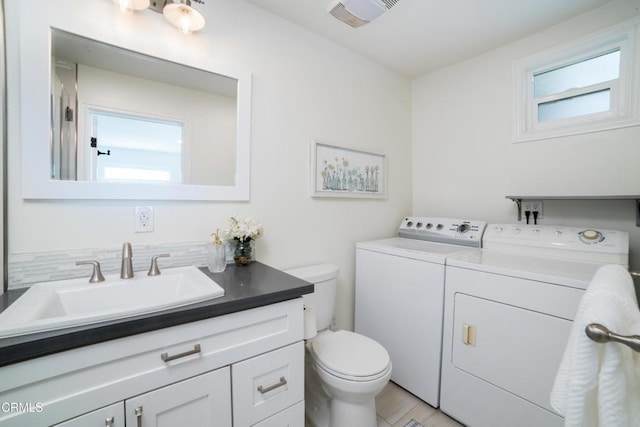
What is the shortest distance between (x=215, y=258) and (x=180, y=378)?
578 mm

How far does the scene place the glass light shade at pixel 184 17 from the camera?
1.27 metres

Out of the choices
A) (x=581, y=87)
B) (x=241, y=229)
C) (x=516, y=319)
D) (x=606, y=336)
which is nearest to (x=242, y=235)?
(x=241, y=229)

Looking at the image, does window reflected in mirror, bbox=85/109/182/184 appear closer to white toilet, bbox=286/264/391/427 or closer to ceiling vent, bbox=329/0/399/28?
white toilet, bbox=286/264/391/427

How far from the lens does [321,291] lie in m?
1.67

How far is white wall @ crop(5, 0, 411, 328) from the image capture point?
114 centimetres

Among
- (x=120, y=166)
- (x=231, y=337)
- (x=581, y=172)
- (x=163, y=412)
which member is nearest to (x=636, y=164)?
(x=581, y=172)

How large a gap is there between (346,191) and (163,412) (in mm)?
1630

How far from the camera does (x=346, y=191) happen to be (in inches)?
81.9

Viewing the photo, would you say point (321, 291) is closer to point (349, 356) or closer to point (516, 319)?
point (349, 356)

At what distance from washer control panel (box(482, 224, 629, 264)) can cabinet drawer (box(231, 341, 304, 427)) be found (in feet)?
5.03

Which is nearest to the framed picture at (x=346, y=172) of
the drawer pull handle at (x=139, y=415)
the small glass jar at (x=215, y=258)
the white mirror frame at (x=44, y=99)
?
the small glass jar at (x=215, y=258)

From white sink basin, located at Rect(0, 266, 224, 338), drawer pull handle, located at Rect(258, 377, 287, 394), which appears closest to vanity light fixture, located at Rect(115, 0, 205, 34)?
white sink basin, located at Rect(0, 266, 224, 338)

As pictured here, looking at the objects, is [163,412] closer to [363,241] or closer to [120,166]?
[120,166]

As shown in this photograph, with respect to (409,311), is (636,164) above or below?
above
